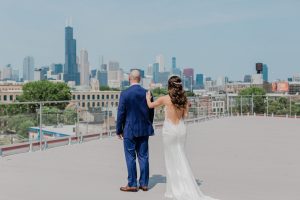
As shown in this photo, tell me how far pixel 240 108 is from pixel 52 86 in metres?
66.1

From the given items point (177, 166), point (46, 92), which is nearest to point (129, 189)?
point (177, 166)

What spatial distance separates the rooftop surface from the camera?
5.59 metres

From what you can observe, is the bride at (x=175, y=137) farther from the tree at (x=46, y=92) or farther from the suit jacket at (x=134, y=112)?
the tree at (x=46, y=92)

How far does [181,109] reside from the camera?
5.45m

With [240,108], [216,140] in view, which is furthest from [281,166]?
[240,108]

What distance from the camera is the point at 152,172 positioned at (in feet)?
23.9

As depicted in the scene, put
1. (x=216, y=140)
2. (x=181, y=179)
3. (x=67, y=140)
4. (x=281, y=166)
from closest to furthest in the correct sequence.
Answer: (x=181, y=179) < (x=281, y=166) < (x=67, y=140) < (x=216, y=140)

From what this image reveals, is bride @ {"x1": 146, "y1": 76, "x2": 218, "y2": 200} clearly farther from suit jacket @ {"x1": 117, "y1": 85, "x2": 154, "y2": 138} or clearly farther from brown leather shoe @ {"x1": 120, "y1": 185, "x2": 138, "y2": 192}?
brown leather shoe @ {"x1": 120, "y1": 185, "x2": 138, "y2": 192}

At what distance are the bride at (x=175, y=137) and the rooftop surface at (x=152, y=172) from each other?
30cm

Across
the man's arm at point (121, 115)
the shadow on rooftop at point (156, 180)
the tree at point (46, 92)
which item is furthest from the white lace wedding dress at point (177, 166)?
the tree at point (46, 92)

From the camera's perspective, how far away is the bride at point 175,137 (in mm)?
5316

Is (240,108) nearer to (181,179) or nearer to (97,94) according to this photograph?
(181,179)

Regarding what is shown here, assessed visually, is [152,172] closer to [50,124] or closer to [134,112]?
[134,112]

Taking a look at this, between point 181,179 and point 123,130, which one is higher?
point 123,130
